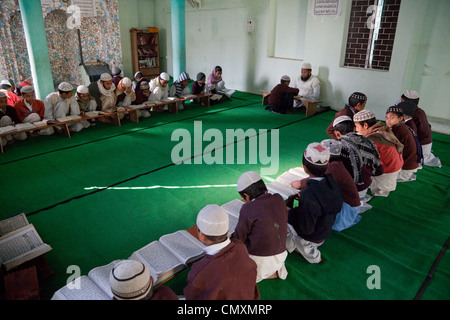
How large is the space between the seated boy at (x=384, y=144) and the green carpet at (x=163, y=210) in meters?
0.29

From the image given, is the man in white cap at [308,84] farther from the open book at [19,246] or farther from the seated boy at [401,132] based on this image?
the open book at [19,246]

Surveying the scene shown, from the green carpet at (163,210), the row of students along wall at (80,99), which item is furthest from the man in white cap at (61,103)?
the green carpet at (163,210)

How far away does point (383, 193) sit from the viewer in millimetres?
4230

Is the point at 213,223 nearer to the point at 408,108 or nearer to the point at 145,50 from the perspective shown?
the point at 408,108

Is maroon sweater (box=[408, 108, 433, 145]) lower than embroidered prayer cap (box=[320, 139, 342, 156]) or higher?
lower

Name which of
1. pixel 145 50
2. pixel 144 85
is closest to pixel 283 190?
pixel 144 85

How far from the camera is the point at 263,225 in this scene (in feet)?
7.80

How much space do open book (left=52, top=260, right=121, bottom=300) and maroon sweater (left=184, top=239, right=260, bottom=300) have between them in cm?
71

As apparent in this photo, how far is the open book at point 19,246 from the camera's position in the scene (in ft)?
8.45

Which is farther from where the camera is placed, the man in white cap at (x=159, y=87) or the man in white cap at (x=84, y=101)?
the man in white cap at (x=159, y=87)

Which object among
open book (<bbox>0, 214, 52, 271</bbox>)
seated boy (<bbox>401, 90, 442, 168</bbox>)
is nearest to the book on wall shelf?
seated boy (<bbox>401, 90, 442, 168</bbox>)

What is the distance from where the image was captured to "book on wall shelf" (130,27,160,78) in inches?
495

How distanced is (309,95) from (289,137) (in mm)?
2628

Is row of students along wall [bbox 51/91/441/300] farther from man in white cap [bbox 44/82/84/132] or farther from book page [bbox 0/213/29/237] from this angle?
Answer: man in white cap [bbox 44/82/84/132]
